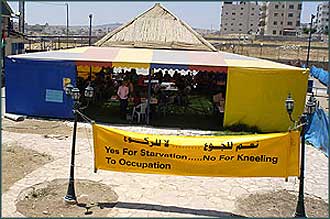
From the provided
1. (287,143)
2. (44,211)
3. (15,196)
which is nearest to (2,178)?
(15,196)

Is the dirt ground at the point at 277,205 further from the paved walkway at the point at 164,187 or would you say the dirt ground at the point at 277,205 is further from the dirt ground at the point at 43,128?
the dirt ground at the point at 43,128

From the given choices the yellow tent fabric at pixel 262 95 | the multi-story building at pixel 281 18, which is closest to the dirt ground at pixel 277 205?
the yellow tent fabric at pixel 262 95

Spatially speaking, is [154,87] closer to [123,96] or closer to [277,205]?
[123,96]

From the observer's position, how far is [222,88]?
1981cm

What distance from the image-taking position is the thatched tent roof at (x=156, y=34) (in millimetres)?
19297

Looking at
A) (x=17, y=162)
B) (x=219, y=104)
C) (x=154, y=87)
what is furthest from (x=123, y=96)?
(x=17, y=162)

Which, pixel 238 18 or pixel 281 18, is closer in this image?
pixel 281 18

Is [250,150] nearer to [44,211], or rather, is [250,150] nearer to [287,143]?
[287,143]

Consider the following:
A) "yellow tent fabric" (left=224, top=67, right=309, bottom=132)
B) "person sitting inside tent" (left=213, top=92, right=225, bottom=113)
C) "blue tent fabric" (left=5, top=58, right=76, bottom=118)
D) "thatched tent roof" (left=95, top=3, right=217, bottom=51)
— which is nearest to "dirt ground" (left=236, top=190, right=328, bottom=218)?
"yellow tent fabric" (left=224, top=67, right=309, bottom=132)

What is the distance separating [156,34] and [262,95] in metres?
7.77

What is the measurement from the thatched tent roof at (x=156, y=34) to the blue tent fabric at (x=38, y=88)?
531cm

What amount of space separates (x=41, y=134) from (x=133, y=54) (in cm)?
526

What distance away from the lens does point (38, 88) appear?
1469 cm

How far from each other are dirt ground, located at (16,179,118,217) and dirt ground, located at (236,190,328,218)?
2.51 metres
